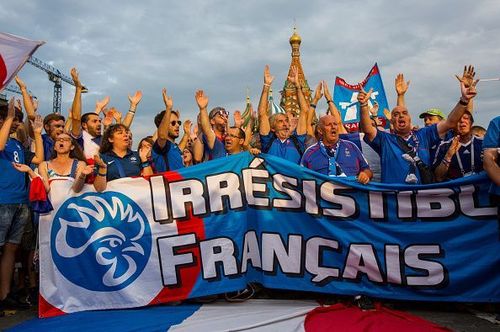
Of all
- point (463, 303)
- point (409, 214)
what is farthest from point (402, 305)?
point (409, 214)

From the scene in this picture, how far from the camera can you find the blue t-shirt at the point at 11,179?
450cm

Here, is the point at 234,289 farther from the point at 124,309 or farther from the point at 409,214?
the point at 409,214

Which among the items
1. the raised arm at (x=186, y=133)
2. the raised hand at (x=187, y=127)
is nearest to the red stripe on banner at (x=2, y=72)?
the raised arm at (x=186, y=133)

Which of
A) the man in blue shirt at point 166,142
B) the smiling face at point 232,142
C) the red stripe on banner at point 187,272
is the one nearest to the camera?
the red stripe on banner at point 187,272

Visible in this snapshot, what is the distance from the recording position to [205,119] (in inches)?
209

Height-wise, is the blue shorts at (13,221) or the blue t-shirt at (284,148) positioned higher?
the blue t-shirt at (284,148)

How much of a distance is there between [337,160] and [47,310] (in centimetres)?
339

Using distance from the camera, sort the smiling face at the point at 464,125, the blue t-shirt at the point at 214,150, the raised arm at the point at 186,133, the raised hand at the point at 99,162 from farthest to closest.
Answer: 1. the raised arm at the point at 186,133
2. the blue t-shirt at the point at 214,150
3. the smiling face at the point at 464,125
4. the raised hand at the point at 99,162

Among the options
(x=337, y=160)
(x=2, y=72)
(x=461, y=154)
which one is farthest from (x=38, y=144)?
(x=461, y=154)

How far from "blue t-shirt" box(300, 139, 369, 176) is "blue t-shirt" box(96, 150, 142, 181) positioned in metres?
1.91

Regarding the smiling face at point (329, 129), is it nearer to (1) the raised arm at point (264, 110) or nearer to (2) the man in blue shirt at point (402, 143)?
(2) the man in blue shirt at point (402, 143)

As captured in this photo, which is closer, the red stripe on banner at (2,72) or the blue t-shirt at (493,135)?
the blue t-shirt at (493,135)

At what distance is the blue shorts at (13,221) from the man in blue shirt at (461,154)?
4.47 m

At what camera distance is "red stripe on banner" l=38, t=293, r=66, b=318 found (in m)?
4.32
